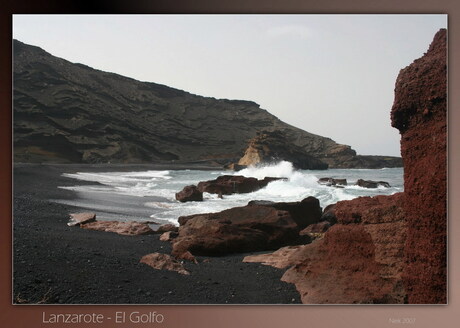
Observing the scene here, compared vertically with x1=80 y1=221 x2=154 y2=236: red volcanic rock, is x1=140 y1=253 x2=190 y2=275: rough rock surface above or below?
below

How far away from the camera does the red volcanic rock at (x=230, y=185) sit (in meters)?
4.04

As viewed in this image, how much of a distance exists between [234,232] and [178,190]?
26.7 inches

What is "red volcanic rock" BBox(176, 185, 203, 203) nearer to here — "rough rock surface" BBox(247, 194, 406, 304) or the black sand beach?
the black sand beach

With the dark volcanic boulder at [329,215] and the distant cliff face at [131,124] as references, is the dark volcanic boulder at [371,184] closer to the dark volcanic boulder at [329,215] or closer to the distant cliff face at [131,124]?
the distant cliff face at [131,124]

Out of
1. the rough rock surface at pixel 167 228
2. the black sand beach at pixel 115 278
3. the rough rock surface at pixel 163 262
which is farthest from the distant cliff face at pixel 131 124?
the rough rock surface at pixel 163 262

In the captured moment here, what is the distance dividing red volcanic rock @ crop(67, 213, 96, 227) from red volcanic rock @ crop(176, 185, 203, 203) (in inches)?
32.5

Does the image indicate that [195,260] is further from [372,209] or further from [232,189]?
[372,209]

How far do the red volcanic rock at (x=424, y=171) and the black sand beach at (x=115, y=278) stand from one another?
114 centimetres

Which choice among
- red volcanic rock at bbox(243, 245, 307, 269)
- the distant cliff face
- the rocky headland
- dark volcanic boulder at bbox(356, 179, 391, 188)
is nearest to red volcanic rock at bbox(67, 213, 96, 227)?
the rocky headland

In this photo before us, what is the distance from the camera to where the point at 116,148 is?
13.9 ft

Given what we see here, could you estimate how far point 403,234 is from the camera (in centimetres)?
A: 370

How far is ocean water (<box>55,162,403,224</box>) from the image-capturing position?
396cm

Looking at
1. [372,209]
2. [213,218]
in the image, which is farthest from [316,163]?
[213,218]

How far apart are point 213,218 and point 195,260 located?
0.42 m
